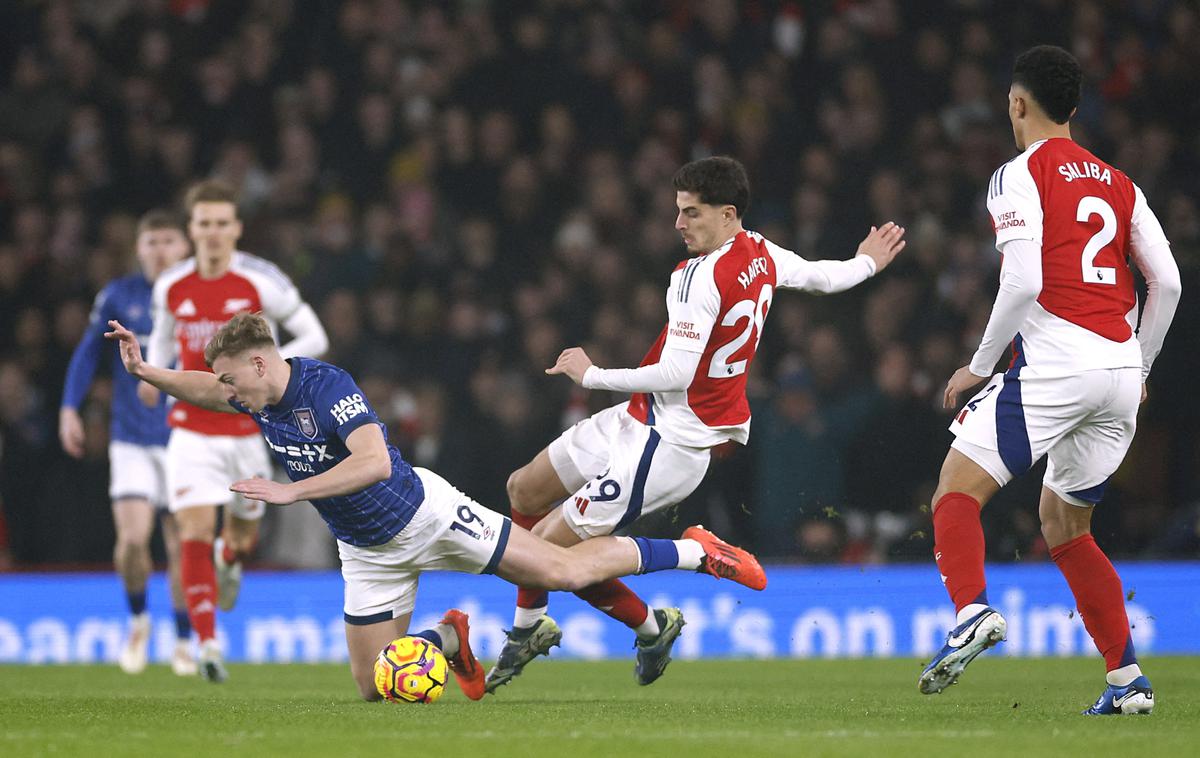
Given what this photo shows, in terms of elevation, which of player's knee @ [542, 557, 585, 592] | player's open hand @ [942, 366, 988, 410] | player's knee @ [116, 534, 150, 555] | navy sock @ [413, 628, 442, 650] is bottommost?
navy sock @ [413, 628, 442, 650]

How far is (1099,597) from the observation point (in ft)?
18.9

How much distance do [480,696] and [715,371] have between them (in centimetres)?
156

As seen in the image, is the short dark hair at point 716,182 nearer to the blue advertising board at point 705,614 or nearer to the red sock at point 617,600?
the red sock at point 617,600

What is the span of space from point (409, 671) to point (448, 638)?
27 cm

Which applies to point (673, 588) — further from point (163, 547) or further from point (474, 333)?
point (163, 547)

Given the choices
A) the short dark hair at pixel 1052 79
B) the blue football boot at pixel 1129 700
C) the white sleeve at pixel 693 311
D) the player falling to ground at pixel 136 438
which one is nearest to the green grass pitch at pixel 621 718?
the blue football boot at pixel 1129 700

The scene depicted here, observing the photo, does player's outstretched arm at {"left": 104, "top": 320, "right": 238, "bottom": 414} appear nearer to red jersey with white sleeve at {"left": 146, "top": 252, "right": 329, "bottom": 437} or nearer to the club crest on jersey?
the club crest on jersey

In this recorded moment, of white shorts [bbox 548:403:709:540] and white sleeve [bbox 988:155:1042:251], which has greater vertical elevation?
white sleeve [bbox 988:155:1042:251]

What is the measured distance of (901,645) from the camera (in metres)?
10.0

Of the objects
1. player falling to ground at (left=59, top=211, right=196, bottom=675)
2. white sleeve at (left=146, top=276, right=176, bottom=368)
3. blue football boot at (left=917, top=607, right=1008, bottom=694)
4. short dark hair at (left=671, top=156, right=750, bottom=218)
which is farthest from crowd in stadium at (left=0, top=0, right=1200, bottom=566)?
blue football boot at (left=917, top=607, right=1008, bottom=694)

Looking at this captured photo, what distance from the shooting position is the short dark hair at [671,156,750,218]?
646cm

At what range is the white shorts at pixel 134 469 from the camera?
30.7 ft

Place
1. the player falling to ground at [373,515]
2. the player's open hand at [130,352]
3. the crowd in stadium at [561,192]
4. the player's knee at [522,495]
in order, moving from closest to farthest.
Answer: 1. the player falling to ground at [373,515]
2. the player's open hand at [130,352]
3. the player's knee at [522,495]
4. the crowd in stadium at [561,192]

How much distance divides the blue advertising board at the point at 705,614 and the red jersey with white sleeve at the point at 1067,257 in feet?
15.1
